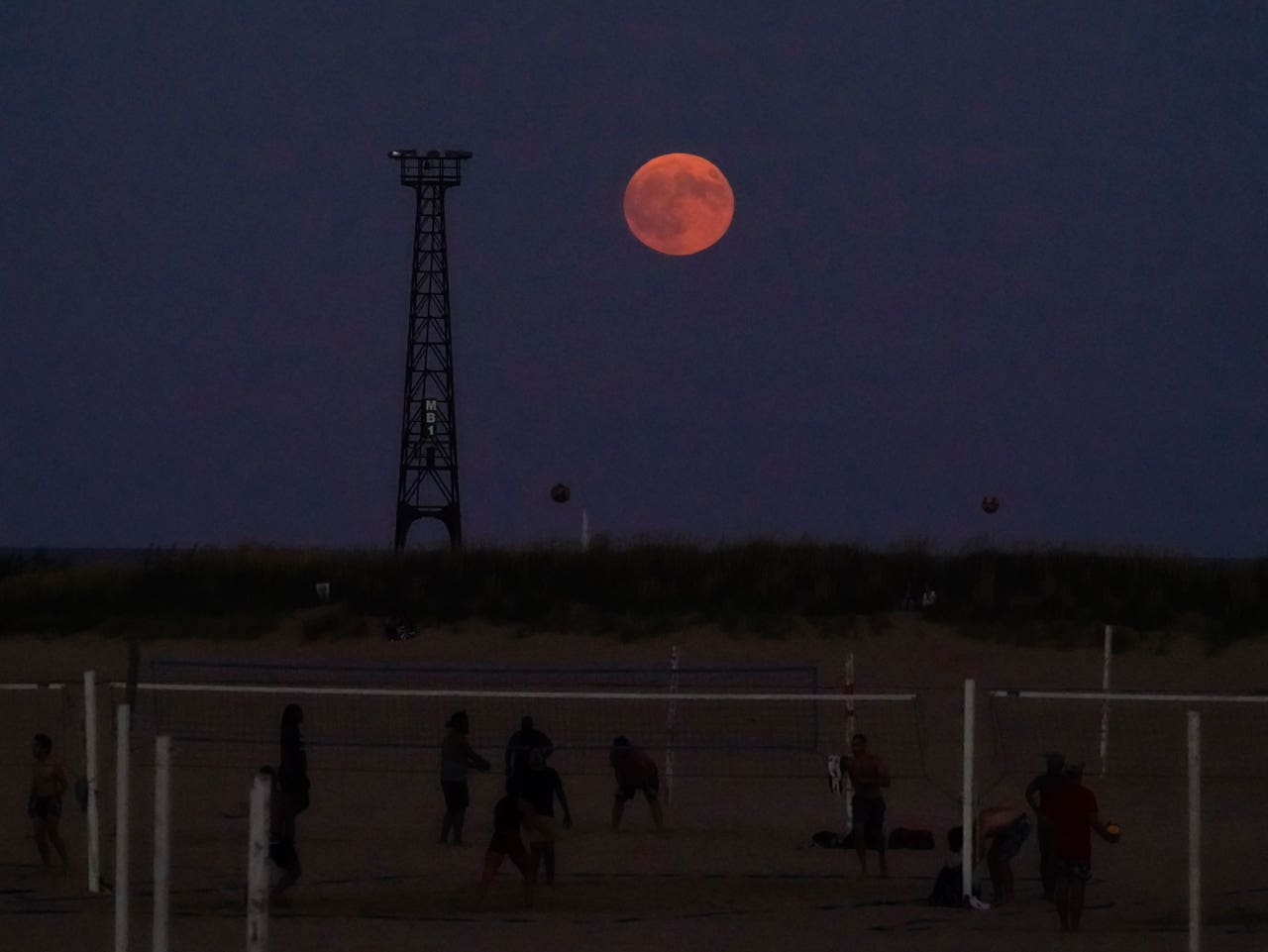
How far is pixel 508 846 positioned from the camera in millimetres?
15523

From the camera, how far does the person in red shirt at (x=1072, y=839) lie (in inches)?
568

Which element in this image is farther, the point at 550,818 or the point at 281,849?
the point at 550,818

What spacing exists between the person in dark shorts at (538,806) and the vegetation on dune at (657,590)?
17395mm

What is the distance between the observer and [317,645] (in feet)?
112

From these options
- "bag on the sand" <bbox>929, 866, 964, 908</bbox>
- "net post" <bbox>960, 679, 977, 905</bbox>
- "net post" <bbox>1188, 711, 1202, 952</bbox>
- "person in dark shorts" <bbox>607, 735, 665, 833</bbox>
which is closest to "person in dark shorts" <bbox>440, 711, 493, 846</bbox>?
"person in dark shorts" <bbox>607, 735, 665, 833</bbox>

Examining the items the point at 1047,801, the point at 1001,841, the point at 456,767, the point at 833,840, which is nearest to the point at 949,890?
the point at 1001,841

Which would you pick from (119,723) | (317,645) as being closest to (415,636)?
(317,645)

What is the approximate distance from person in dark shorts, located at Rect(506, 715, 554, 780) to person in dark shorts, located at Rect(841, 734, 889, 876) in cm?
278

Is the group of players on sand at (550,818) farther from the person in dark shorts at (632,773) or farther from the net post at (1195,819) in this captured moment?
the net post at (1195,819)

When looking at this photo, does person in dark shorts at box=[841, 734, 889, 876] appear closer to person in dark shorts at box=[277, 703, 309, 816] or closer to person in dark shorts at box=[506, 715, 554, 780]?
A: person in dark shorts at box=[506, 715, 554, 780]

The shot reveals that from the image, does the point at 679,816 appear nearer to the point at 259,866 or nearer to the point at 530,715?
the point at 530,715

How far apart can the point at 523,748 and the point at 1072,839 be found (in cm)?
458

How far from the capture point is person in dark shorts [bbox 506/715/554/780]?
52.9 feet

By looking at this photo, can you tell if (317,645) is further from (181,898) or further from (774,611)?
(181,898)
